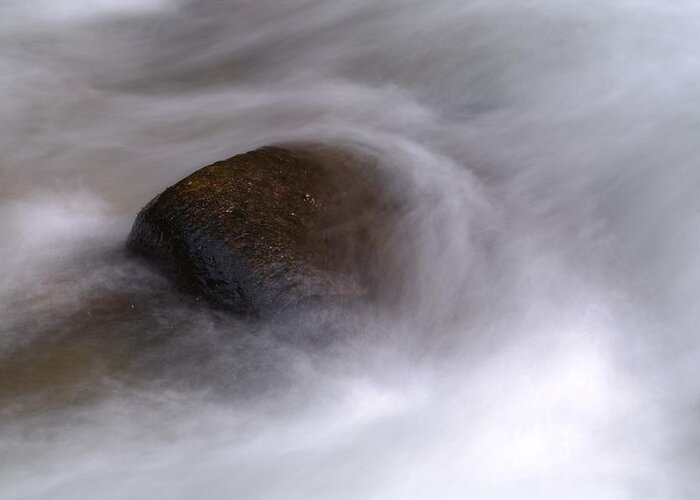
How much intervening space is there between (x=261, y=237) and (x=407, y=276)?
0.88m

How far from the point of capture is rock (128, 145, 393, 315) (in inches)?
143

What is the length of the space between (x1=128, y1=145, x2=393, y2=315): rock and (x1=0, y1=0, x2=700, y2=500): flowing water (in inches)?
5.5

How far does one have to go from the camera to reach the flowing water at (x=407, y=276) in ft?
10.5

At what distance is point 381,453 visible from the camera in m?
3.19

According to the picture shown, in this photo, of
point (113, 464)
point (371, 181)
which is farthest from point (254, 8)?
point (113, 464)

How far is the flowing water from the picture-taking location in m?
3.19

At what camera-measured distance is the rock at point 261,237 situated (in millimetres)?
3625

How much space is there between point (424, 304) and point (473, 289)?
32 cm

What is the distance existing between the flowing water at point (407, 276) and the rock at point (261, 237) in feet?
0.46

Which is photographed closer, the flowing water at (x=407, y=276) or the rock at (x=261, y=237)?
the flowing water at (x=407, y=276)

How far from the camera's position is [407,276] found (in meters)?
4.12

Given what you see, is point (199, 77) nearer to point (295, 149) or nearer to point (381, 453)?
point (295, 149)

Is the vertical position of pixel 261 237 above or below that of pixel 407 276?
below

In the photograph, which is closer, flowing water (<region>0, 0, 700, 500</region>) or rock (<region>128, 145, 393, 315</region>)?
flowing water (<region>0, 0, 700, 500</region>)
